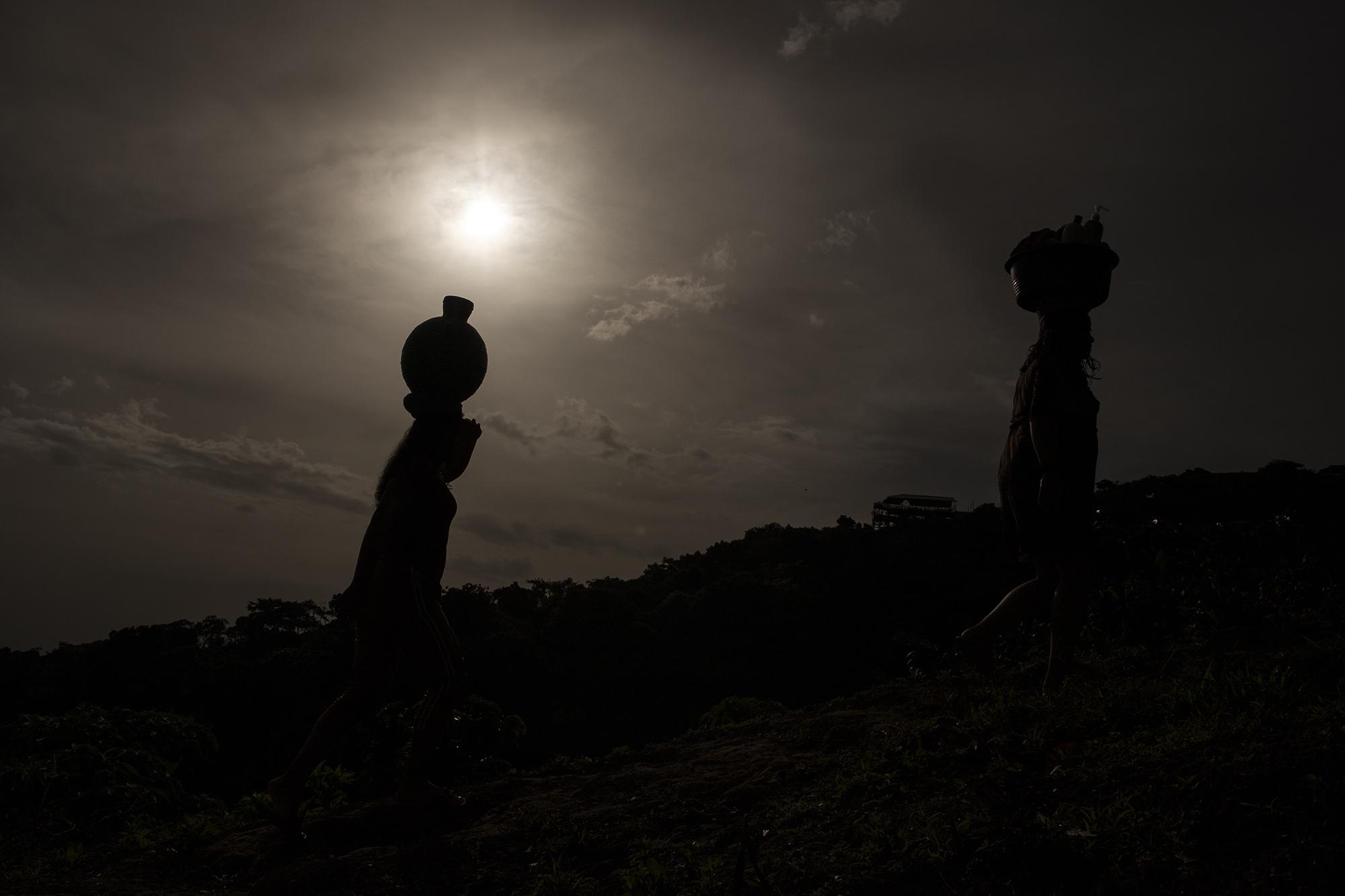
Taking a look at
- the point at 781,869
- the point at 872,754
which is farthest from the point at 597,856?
the point at 872,754

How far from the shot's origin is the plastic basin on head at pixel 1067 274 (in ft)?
13.6

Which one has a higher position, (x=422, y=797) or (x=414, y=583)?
(x=414, y=583)

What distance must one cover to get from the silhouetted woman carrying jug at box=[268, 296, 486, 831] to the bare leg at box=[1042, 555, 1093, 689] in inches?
123

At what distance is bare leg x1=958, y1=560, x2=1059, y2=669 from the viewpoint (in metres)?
4.26

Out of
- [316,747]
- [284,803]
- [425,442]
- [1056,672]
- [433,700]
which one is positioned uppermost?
[425,442]

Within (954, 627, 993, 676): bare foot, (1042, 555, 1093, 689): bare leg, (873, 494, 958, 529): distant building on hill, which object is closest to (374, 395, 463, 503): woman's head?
(954, 627, 993, 676): bare foot

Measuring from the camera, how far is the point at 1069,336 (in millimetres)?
4242

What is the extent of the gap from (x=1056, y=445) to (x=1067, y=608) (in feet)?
2.69

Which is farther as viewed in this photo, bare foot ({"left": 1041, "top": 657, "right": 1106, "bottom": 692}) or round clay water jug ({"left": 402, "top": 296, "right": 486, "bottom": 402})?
round clay water jug ({"left": 402, "top": 296, "right": 486, "bottom": 402})

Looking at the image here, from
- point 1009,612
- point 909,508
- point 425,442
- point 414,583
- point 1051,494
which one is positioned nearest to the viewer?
point 1051,494

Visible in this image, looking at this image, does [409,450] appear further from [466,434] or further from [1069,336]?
[1069,336]

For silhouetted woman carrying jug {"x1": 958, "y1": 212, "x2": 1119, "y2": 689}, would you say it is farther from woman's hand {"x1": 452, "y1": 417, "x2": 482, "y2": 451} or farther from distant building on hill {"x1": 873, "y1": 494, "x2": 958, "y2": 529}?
distant building on hill {"x1": 873, "y1": 494, "x2": 958, "y2": 529}

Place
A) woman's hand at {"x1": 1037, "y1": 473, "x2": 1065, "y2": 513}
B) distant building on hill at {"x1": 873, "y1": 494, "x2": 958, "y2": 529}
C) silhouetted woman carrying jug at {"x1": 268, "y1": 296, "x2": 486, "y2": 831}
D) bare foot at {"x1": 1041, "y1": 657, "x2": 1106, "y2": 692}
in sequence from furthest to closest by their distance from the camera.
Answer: distant building on hill at {"x1": 873, "y1": 494, "x2": 958, "y2": 529}
silhouetted woman carrying jug at {"x1": 268, "y1": 296, "x2": 486, "y2": 831}
bare foot at {"x1": 1041, "y1": 657, "x2": 1106, "y2": 692}
woman's hand at {"x1": 1037, "y1": 473, "x2": 1065, "y2": 513}

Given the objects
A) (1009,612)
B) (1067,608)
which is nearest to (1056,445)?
(1067,608)
